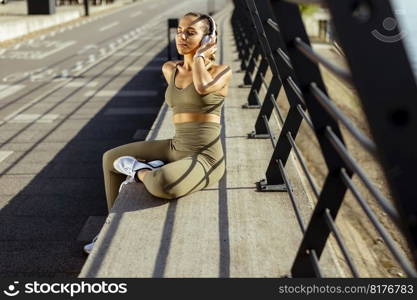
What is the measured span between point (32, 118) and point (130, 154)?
19.5ft

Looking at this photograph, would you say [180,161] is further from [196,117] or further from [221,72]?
[221,72]

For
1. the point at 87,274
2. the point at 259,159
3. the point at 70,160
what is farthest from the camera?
the point at 70,160

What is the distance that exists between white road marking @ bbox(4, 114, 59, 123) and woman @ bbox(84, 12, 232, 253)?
566cm

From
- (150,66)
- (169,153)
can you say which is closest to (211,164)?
(169,153)

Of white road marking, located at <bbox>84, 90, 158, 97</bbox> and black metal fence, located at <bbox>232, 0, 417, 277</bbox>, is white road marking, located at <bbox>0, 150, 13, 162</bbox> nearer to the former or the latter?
white road marking, located at <bbox>84, 90, 158, 97</bbox>

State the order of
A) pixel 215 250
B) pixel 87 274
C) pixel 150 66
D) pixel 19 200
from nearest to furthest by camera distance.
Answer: pixel 87 274 → pixel 215 250 → pixel 19 200 → pixel 150 66

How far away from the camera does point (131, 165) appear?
437 centimetres

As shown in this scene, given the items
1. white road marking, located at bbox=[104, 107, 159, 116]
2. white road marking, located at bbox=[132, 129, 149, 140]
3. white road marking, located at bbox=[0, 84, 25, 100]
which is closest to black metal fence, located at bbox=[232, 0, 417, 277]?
white road marking, located at bbox=[132, 129, 149, 140]

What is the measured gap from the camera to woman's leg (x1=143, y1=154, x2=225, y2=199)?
4.09 m

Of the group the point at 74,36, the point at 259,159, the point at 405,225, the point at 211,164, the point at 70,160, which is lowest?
the point at 74,36

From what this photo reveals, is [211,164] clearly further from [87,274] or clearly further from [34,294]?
[34,294]

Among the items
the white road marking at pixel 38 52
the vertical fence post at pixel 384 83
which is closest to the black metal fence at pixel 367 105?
the vertical fence post at pixel 384 83

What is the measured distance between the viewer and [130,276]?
10.6 feet

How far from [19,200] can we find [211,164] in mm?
2599
